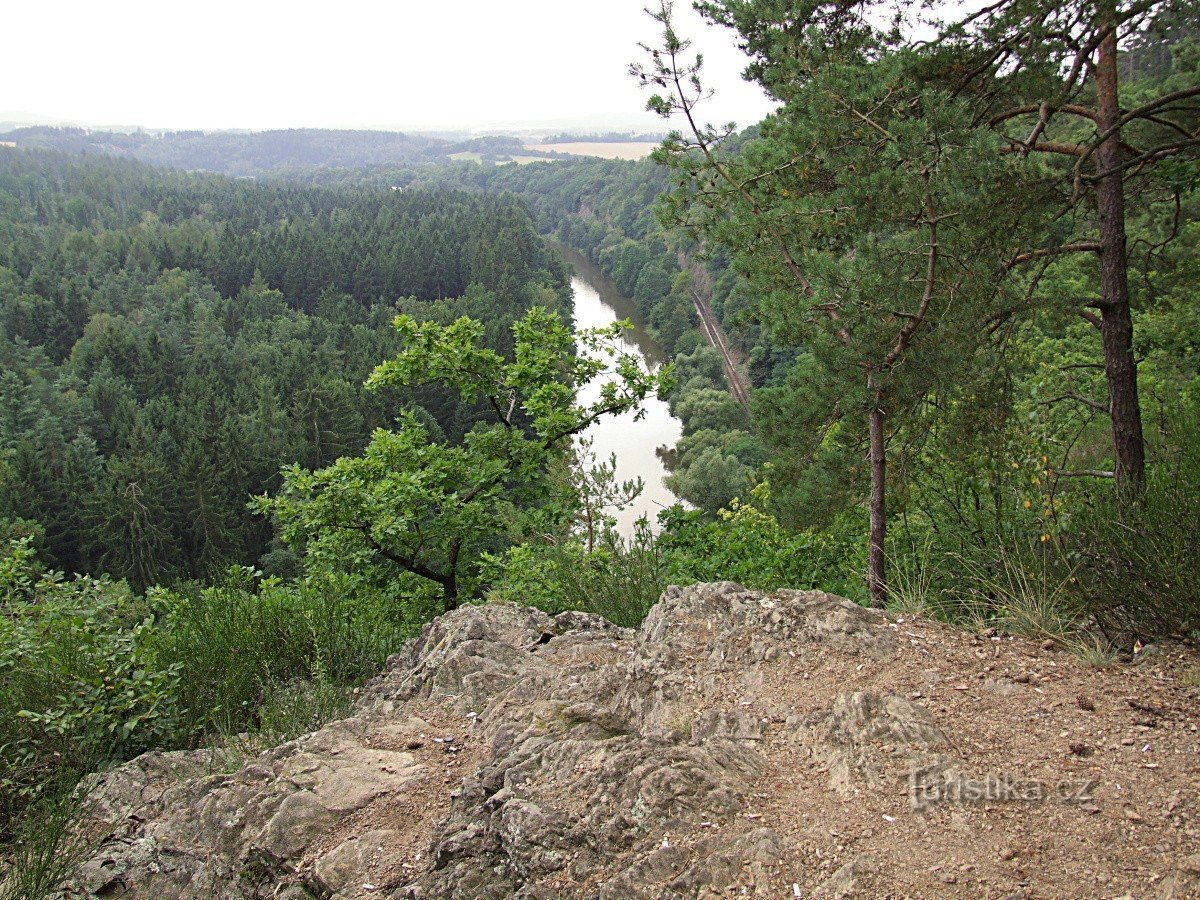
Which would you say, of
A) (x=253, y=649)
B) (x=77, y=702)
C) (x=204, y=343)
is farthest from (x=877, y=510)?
(x=204, y=343)

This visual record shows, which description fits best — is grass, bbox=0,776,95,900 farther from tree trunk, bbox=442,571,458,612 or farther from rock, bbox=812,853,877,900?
tree trunk, bbox=442,571,458,612

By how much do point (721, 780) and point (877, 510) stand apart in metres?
3.20

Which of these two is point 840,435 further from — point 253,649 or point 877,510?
point 253,649

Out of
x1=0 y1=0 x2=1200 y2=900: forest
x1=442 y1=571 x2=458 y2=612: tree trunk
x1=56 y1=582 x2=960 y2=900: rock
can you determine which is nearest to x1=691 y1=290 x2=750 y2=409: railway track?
x1=442 y1=571 x2=458 y2=612: tree trunk

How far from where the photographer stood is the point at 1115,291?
611cm

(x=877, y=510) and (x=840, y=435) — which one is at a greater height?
(x=840, y=435)

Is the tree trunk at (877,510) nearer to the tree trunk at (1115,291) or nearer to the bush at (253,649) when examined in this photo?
the tree trunk at (1115,291)

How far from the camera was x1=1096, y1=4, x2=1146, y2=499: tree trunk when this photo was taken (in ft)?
19.7

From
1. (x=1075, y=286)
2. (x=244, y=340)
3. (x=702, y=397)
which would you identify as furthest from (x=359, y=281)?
(x=1075, y=286)

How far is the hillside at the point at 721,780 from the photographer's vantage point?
9.45ft

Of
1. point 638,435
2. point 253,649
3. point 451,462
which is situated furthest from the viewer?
point 638,435

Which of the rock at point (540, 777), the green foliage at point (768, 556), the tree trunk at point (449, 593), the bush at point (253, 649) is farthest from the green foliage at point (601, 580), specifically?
the bush at point (253, 649)

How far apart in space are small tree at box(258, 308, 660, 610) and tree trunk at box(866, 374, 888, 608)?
4.09 m

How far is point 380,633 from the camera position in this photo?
21.8ft
